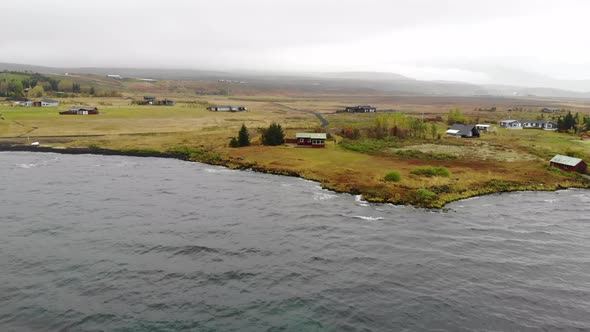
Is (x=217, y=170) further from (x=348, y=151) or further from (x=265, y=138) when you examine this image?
(x=348, y=151)

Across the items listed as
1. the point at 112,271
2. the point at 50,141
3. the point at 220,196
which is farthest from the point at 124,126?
the point at 112,271

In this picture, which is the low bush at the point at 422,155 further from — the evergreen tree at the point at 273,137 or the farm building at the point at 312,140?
the evergreen tree at the point at 273,137

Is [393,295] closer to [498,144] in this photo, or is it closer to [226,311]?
[226,311]

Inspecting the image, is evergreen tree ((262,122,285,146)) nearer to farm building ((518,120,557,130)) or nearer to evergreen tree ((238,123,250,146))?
evergreen tree ((238,123,250,146))

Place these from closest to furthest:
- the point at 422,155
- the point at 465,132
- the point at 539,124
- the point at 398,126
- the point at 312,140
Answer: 1. the point at 422,155
2. the point at 312,140
3. the point at 398,126
4. the point at 465,132
5. the point at 539,124

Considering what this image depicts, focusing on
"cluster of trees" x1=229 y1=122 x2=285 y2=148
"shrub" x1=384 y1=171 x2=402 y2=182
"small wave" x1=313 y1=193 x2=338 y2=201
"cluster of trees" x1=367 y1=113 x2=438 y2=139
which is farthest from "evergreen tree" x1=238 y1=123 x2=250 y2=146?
"shrub" x1=384 y1=171 x2=402 y2=182

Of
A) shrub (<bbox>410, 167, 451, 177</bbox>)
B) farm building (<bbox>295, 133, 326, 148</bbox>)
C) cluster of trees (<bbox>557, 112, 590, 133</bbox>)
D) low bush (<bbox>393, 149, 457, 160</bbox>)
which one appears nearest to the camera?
shrub (<bbox>410, 167, 451, 177</bbox>)

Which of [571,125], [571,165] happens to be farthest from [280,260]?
[571,125]

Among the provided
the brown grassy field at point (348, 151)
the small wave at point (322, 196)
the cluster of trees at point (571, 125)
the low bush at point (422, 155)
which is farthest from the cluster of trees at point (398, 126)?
the small wave at point (322, 196)
